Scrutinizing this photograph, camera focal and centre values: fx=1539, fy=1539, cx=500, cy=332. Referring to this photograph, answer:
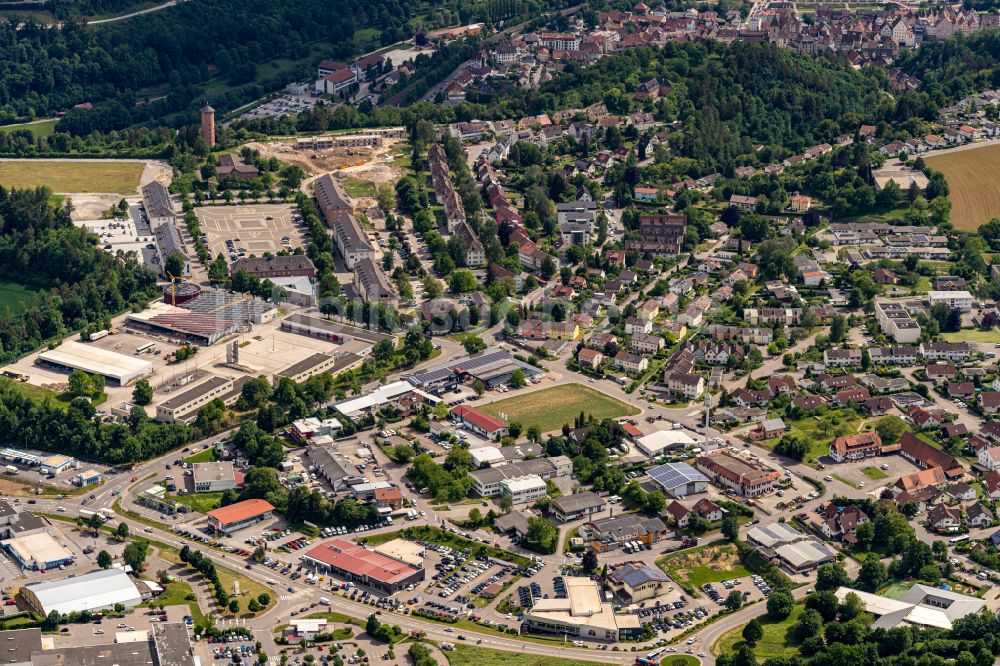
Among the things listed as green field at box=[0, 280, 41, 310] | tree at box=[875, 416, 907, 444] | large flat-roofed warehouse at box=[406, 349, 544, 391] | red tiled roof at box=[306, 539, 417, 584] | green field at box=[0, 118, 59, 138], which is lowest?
red tiled roof at box=[306, 539, 417, 584]

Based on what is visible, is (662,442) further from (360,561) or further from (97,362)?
(97,362)

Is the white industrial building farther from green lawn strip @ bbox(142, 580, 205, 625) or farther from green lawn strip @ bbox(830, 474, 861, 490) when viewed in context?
green lawn strip @ bbox(142, 580, 205, 625)

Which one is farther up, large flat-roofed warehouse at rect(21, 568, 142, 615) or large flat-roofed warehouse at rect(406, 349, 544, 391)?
large flat-roofed warehouse at rect(406, 349, 544, 391)

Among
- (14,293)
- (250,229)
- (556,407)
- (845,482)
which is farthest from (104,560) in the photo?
(250,229)

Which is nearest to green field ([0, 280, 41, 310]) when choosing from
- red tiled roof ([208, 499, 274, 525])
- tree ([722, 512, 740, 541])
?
red tiled roof ([208, 499, 274, 525])

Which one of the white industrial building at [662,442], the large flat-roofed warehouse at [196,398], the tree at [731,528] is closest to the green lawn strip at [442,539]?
the tree at [731,528]

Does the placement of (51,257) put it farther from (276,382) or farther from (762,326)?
(762,326)

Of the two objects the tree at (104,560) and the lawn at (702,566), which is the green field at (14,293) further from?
the lawn at (702,566)
